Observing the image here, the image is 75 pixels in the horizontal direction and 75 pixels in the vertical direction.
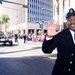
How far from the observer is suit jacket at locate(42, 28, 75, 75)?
3012mm

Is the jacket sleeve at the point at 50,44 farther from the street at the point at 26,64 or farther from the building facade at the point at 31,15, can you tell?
the building facade at the point at 31,15

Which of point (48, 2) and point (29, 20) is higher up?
point (48, 2)

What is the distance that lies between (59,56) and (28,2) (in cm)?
9427

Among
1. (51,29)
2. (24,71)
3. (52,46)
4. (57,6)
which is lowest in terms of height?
(24,71)

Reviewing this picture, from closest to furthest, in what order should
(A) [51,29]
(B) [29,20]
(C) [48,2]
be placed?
(A) [51,29] < (B) [29,20] < (C) [48,2]

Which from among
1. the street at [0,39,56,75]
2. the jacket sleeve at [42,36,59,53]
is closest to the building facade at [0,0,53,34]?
the street at [0,39,56,75]

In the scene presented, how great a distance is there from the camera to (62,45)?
308cm

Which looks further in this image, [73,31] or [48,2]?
[48,2]

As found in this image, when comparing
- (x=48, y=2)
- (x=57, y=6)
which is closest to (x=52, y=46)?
(x=57, y=6)

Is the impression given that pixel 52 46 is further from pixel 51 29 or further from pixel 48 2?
pixel 48 2

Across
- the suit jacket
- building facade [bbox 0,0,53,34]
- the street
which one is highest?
building facade [bbox 0,0,53,34]

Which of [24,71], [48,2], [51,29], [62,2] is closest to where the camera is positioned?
[51,29]

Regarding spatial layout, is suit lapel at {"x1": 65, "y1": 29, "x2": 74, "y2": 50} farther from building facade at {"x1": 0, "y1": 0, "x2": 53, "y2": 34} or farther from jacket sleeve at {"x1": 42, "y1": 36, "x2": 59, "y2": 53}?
building facade at {"x1": 0, "y1": 0, "x2": 53, "y2": 34}

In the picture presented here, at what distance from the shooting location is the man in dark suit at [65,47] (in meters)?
3.02
